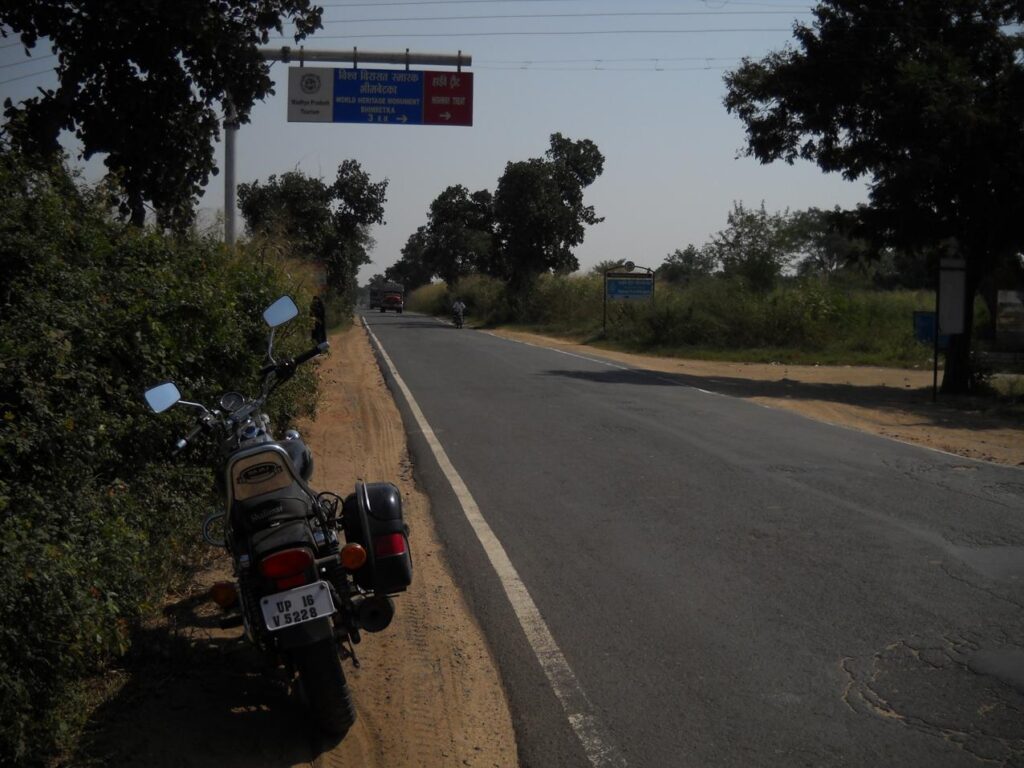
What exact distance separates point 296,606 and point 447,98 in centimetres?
1696

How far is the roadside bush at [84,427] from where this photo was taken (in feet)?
13.3

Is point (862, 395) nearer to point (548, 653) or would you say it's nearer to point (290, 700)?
point (548, 653)

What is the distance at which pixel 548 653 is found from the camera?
545 cm

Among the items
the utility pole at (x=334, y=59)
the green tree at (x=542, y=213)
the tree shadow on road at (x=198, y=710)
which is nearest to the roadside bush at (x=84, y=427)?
the tree shadow on road at (x=198, y=710)

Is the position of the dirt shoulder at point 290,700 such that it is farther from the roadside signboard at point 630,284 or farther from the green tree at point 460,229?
the green tree at point 460,229

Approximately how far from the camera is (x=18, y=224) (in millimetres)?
6445

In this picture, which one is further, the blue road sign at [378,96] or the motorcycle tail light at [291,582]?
the blue road sign at [378,96]

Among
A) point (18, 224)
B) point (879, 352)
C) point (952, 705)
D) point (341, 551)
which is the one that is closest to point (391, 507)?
point (341, 551)

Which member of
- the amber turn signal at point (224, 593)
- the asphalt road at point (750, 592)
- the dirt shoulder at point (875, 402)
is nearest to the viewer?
the asphalt road at point (750, 592)

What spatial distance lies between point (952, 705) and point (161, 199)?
369 inches

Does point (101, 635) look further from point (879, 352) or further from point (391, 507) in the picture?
point (879, 352)

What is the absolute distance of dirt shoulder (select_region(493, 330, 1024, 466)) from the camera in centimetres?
1422

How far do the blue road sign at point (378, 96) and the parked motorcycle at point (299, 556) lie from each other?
15.5 metres

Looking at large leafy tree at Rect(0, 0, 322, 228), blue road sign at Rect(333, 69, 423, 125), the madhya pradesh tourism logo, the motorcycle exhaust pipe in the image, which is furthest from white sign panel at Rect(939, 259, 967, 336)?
the madhya pradesh tourism logo
